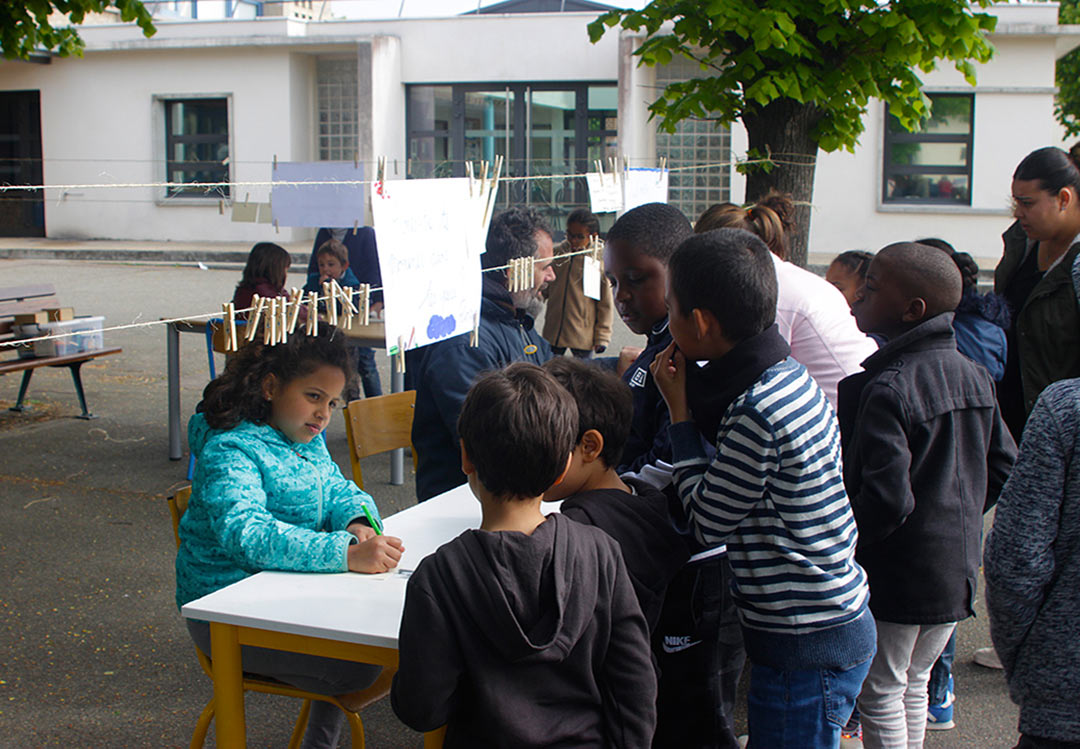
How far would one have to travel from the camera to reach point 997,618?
187cm

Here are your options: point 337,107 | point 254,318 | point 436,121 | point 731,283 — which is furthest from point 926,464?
point 337,107

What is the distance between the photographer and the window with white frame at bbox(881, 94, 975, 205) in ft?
60.4

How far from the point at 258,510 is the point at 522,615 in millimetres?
1106

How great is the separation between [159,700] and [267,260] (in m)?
3.41

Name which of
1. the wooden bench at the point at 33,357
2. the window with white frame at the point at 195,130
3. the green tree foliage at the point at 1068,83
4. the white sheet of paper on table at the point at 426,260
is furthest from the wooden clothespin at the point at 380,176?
the green tree foliage at the point at 1068,83

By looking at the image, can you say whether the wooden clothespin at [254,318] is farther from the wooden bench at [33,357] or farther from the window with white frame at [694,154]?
the window with white frame at [694,154]

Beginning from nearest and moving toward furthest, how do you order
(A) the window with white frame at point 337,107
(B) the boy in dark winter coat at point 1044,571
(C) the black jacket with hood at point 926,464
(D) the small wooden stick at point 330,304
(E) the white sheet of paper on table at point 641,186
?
(B) the boy in dark winter coat at point 1044,571, (C) the black jacket with hood at point 926,464, (D) the small wooden stick at point 330,304, (E) the white sheet of paper on table at point 641,186, (A) the window with white frame at point 337,107

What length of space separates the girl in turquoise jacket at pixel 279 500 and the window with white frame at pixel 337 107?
19596mm

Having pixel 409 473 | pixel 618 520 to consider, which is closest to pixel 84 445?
pixel 409 473

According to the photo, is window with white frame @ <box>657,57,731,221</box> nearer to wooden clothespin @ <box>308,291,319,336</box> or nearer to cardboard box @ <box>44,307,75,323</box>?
cardboard box @ <box>44,307,75,323</box>

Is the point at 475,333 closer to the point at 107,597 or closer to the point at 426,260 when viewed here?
the point at 426,260

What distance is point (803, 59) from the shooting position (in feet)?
20.6

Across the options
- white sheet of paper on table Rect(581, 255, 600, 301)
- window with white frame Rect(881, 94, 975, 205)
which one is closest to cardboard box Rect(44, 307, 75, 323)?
white sheet of paper on table Rect(581, 255, 600, 301)

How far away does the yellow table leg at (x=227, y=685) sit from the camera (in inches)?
93.4
